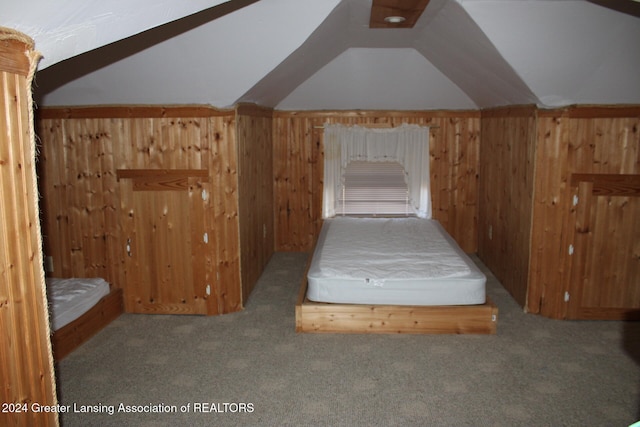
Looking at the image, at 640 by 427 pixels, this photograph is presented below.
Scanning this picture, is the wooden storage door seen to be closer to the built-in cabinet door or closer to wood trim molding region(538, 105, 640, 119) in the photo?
wood trim molding region(538, 105, 640, 119)

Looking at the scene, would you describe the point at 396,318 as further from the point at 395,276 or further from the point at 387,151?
the point at 387,151

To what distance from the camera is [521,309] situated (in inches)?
177

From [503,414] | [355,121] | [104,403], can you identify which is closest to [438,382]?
[503,414]

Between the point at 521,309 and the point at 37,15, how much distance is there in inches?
167

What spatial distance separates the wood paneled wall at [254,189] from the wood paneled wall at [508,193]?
258 centimetres

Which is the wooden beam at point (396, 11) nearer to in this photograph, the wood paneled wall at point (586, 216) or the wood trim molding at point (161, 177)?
the wood paneled wall at point (586, 216)

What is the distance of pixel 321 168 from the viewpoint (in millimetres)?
6555

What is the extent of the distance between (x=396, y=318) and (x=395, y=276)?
333 mm

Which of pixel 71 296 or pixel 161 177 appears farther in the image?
pixel 161 177

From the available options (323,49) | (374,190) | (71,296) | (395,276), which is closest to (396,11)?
(323,49)

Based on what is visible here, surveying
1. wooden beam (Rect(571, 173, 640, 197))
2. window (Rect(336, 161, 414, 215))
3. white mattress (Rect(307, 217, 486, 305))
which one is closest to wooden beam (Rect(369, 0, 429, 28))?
wooden beam (Rect(571, 173, 640, 197))

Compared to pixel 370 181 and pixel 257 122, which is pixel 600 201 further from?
pixel 257 122

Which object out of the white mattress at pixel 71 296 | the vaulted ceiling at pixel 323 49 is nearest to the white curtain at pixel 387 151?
the vaulted ceiling at pixel 323 49

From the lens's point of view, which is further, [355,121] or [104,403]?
[355,121]
